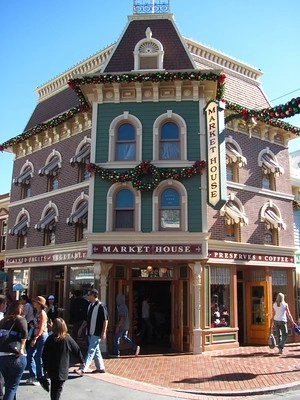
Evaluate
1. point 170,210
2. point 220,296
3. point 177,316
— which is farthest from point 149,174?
point 220,296

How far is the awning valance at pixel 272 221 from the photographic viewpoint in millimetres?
16344

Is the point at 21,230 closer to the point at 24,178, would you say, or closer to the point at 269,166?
the point at 24,178

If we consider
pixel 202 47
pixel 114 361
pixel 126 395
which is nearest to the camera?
pixel 126 395

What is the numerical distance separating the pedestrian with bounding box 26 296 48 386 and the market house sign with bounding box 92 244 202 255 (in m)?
4.55

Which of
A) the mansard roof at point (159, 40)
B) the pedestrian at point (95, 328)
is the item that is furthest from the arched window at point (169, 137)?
the pedestrian at point (95, 328)

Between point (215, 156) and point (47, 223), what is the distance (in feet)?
24.4

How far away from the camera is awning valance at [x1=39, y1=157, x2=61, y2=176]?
17.3 meters

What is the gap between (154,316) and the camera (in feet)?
55.8

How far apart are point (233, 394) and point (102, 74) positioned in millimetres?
9941

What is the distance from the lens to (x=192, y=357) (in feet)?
40.9

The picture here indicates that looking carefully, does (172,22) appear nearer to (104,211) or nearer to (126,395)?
(104,211)

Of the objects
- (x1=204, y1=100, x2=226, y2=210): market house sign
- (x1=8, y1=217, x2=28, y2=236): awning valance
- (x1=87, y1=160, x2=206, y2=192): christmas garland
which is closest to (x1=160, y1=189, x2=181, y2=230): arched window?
(x1=87, y1=160, x2=206, y2=192): christmas garland

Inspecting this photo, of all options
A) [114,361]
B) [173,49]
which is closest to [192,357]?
[114,361]

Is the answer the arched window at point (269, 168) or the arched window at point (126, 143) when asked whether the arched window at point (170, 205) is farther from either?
the arched window at point (269, 168)
